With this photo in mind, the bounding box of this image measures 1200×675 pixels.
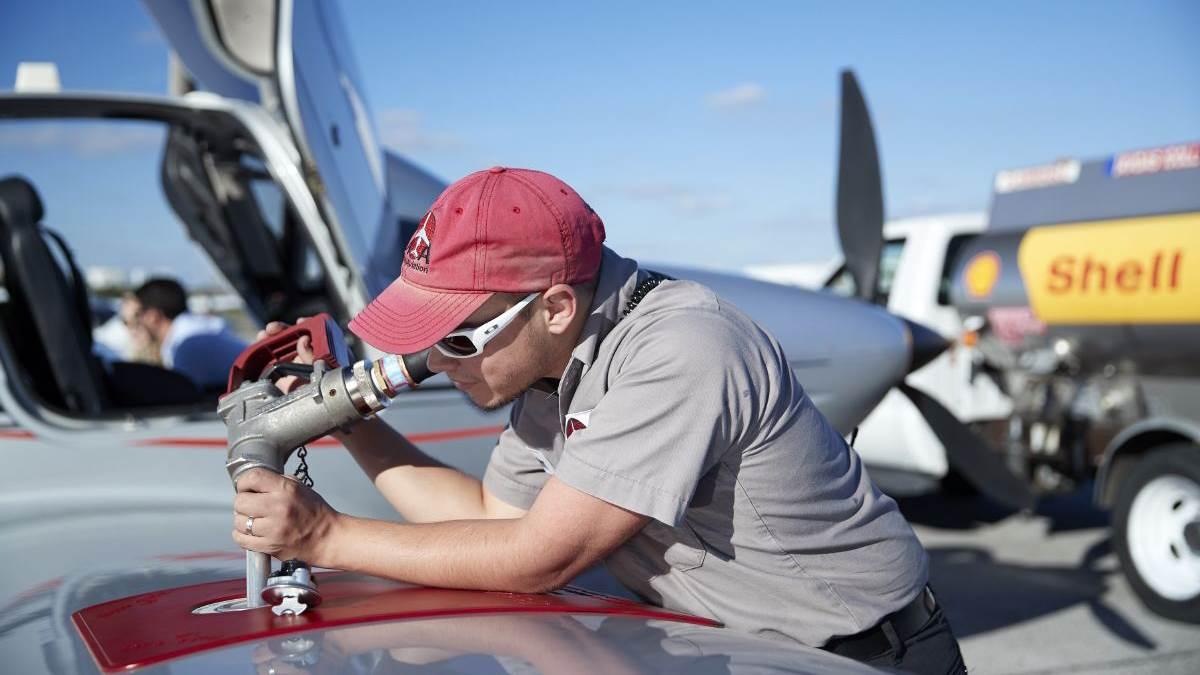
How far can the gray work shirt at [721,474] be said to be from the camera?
153 cm

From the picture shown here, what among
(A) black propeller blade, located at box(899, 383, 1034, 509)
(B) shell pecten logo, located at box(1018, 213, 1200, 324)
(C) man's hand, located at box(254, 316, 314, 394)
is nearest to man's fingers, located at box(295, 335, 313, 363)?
(C) man's hand, located at box(254, 316, 314, 394)

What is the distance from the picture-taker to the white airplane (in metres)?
2.29

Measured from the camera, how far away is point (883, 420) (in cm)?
781

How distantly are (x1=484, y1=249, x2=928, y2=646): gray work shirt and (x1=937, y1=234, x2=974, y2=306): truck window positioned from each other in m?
6.31

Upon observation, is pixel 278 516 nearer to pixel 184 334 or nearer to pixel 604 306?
pixel 604 306

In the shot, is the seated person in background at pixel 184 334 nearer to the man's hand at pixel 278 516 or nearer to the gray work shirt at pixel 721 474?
the man's hand at pixel 278 516

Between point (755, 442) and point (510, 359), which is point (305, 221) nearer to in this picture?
point (510, 359)

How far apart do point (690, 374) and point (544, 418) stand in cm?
52

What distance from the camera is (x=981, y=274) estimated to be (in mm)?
7023

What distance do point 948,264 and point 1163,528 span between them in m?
2.83

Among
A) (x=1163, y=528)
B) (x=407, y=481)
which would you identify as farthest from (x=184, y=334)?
(x=1163, y=528)

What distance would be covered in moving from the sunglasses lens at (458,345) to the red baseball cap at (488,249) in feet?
0.14

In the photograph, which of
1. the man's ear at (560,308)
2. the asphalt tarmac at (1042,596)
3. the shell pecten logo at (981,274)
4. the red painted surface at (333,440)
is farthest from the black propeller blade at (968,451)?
the man's ear at (560,308)

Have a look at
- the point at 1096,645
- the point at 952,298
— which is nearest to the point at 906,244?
the point at 952,298
